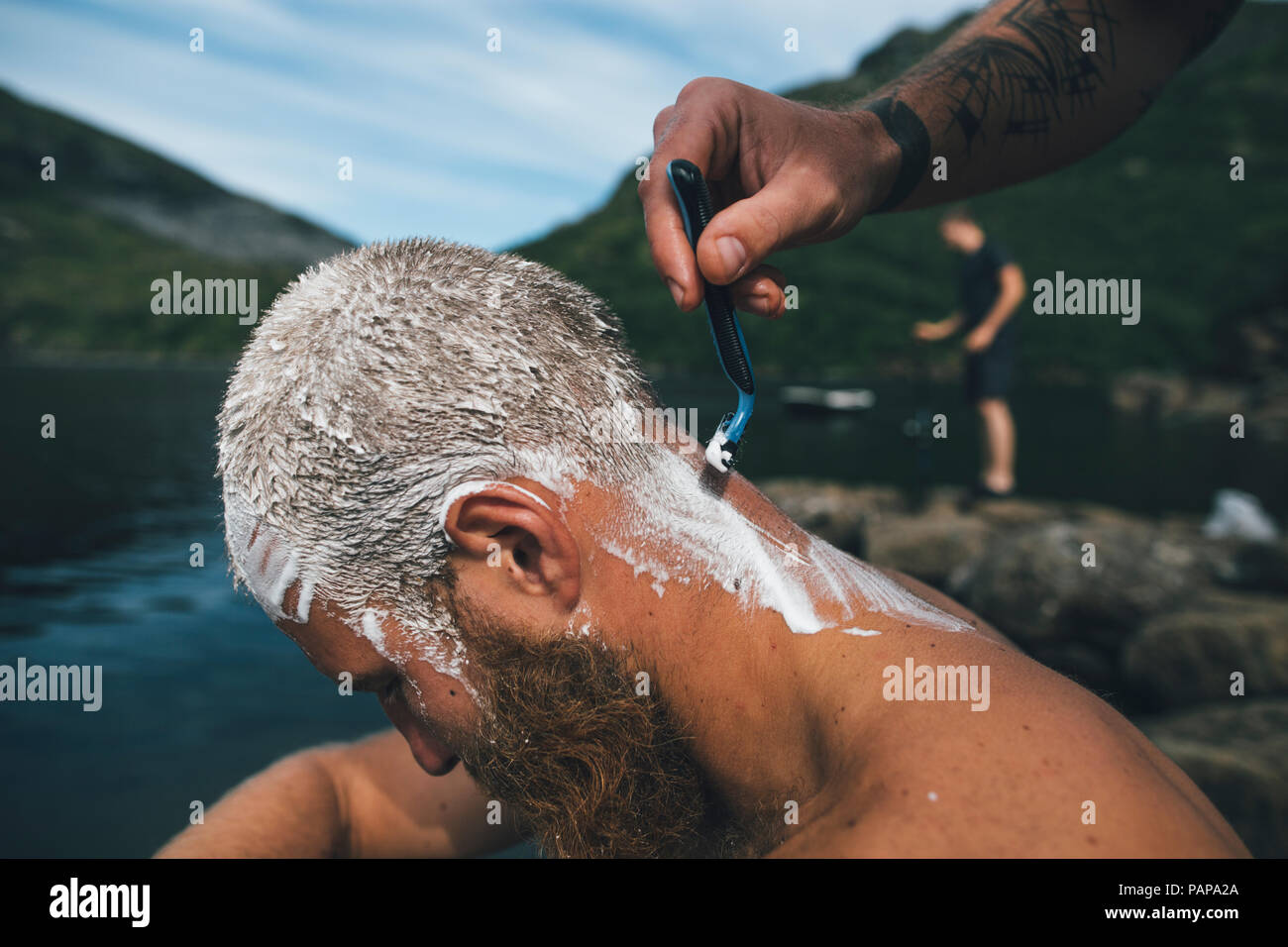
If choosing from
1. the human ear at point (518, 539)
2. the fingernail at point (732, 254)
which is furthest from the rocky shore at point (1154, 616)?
the fingernail at point (732, 254)

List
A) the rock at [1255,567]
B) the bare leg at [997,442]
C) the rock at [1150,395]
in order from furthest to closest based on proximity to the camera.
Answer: the rock at [1150,395]
the bare leg at [997,442]
the rock at [1255,567]

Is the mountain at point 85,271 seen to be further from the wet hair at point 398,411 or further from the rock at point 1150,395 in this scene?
the wet hair at point 398,411

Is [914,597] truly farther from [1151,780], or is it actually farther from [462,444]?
[462,444]

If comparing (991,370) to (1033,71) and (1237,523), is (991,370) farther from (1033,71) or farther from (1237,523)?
(1033,71)

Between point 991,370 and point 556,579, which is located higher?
point 991,370

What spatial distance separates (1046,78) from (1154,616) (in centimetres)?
709

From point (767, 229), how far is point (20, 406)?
175ft

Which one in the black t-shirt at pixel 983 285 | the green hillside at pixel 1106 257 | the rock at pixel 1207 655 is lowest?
the rock at pixel 1207 655

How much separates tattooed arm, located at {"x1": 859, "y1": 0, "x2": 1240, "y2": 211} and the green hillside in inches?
2273

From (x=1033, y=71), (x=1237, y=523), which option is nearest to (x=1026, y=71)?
(x=1033, y=71)

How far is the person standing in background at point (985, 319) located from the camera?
→ 1236cm

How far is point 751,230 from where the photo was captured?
1921mm

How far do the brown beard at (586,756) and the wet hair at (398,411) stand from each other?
0.27m
